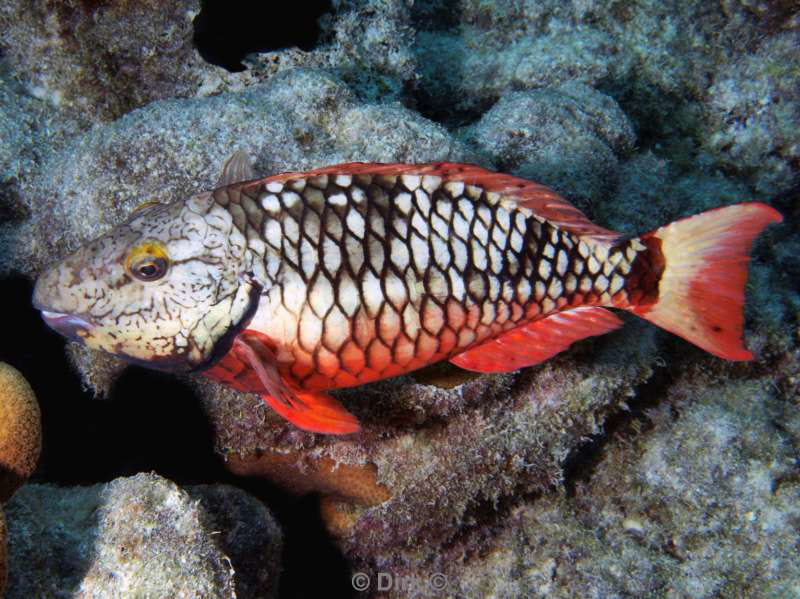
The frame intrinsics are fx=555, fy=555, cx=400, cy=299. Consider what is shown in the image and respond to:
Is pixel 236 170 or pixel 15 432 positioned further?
pixel 236 170

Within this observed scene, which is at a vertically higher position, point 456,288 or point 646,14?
point 646,14

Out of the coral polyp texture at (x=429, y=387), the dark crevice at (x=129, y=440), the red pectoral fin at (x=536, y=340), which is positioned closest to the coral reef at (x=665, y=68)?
the coral polyp texture at (x=429, y=387)

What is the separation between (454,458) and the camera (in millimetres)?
3402

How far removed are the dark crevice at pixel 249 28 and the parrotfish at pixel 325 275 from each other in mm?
2166

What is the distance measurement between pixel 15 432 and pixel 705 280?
329cm

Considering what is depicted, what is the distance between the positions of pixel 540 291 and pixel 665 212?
2056 mm

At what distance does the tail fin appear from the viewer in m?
2.63

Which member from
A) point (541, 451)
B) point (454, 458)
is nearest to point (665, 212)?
point (541, 451)

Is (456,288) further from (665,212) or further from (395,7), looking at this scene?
(395,7)

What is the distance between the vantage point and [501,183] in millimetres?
2551

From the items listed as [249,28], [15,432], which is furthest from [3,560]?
[249,28]

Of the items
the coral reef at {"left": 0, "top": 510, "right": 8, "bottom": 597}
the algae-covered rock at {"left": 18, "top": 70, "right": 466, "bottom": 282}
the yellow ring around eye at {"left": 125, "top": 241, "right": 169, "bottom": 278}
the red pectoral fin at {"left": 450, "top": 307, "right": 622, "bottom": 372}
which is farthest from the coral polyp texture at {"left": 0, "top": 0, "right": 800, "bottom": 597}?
the yellow ring around eye at {"left": 125, "top": 241, "right": 169, "bottom": 278}

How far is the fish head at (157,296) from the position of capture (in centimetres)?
230

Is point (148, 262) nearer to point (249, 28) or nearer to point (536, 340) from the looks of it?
point (536, 340)
